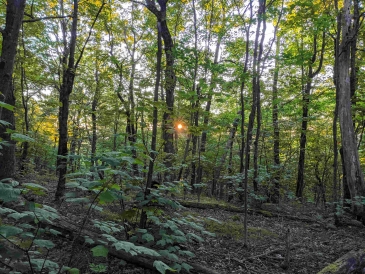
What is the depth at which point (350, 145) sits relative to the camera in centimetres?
806

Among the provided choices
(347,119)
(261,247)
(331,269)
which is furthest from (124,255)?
(347,119)

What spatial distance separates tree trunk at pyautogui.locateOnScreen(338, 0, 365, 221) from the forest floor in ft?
4.62

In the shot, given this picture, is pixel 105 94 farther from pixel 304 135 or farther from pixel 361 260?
pixel 361 260

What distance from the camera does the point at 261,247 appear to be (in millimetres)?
5309

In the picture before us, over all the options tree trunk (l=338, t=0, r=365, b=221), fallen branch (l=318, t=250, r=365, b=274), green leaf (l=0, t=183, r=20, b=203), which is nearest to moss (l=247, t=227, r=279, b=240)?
fallen branch (l=318, t=250, r=365, b=274)

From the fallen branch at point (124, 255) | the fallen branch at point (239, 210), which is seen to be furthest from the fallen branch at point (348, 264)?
the fallen branch at point (239, 210)

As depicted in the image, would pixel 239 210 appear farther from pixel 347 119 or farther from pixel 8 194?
pixel 8 194

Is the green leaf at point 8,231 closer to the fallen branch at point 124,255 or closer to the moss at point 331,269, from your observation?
the fallen branch at point 124,255

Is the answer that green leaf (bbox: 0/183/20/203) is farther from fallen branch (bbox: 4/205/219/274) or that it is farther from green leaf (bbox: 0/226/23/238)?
fallen branch (bbox: 4/205/219/274)

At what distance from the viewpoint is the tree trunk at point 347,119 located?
784 centimetres

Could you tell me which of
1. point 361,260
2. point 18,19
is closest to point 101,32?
point 18,19

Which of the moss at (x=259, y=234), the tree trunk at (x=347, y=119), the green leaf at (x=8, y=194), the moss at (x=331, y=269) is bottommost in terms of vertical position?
the moss at (x=259, y=234)

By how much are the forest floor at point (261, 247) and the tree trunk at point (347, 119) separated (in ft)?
4.62

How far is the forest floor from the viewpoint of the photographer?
3812 mm
